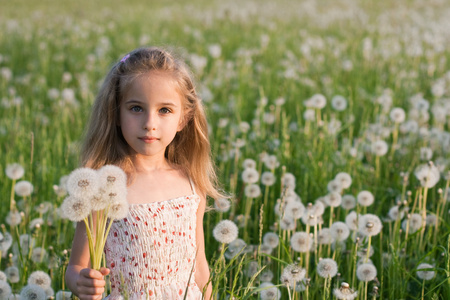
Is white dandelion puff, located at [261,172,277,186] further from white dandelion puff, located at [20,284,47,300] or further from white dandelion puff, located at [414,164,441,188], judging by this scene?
white dandelion puff, located at [20,284,47,300]

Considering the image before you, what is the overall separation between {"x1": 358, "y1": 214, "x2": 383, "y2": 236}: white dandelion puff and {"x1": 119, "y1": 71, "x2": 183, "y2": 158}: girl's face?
89 cm

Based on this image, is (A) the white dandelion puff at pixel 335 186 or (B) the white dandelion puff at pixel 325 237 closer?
(B) the white dandelion puff at pixel 325 237

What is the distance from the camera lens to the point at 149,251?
2029mm

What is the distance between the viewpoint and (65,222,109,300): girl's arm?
1648 millimetres

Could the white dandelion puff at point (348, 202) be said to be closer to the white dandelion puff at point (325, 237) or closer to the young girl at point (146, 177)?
the white dandelion puff at point (325, 237)

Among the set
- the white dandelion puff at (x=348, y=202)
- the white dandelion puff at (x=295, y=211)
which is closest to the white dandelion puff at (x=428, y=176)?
the white dandelion puff at (x=348, y=202)

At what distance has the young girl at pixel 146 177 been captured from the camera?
1996mm

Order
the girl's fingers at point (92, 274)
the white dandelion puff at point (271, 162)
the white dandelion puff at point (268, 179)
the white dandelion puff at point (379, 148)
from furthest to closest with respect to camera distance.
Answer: the white dandelion puff at point (379, 148), the white dandelion puff at point (271, 162), the white dandelion puff at point (268, 179), the girl's fingers at point (92, 274)

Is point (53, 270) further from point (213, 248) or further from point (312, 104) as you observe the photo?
point (312, 104)

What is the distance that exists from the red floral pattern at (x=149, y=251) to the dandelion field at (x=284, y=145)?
165mm

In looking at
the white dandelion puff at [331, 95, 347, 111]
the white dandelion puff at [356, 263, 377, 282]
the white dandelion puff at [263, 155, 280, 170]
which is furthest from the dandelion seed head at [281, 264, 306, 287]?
the white dandelion puff at [331, 95, 347, 111]

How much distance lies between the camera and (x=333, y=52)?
7316 mm

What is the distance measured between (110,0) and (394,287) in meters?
15.6

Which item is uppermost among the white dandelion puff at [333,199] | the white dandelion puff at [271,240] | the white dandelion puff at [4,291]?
the white dandelion puff at [333,199]
